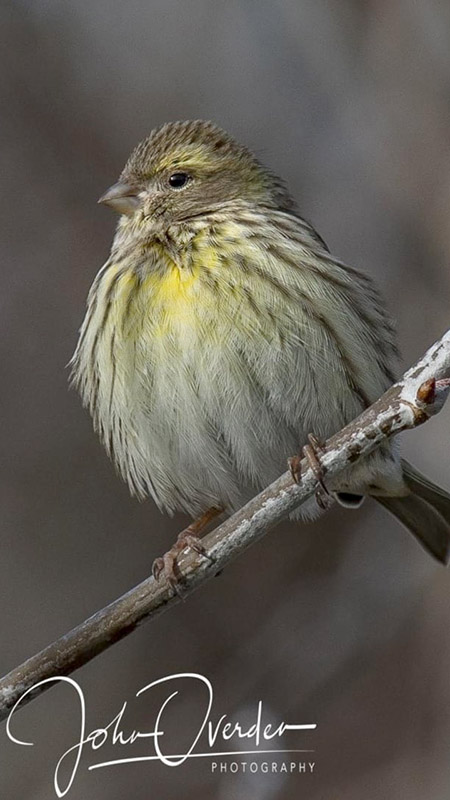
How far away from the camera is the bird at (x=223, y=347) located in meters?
4.55

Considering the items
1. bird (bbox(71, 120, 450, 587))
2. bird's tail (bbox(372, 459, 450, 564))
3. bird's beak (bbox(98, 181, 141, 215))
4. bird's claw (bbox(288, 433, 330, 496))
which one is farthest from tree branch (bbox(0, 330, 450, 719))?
bird's beak (bbox(98, 181, 141, 215))

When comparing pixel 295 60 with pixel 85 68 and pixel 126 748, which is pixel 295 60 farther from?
pixel 126 748

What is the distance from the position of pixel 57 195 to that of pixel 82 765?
3.21 m

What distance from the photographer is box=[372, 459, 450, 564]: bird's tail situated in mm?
5066

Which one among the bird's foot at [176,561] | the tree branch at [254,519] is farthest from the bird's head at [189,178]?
the tree branch at [254,519]

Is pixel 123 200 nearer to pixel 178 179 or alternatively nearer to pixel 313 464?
pixel 178 179

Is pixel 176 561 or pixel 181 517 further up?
pixel 181 517

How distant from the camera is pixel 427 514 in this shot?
5.17 meters

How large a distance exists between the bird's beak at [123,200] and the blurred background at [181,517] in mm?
1135

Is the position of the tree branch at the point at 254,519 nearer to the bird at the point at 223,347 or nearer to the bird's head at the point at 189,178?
the bird at the point at 223,347

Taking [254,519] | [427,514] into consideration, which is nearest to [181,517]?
[427,514]

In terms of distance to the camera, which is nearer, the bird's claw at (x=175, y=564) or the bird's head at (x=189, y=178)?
the bird's claw at (x=175, y=564)

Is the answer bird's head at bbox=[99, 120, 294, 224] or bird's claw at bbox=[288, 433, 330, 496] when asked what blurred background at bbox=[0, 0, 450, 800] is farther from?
bird's claw at bbox=[288, 433, 330, 496]

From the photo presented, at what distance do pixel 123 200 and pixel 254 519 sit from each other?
177 centimetres
